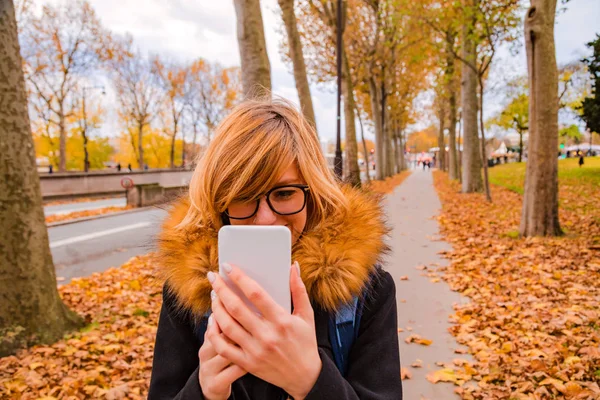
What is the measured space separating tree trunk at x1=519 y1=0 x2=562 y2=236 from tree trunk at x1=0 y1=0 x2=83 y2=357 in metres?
7.65

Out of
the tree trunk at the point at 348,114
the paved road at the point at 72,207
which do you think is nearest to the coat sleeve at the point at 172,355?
the tree trunk at the point at 348,114

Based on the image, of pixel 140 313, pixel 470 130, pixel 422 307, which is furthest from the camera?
pixel 470 130

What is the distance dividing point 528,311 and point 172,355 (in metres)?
4.45

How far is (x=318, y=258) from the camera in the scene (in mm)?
1313

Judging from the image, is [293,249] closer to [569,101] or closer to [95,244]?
[95,244]

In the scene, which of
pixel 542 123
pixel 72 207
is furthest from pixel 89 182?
pixel 542 123

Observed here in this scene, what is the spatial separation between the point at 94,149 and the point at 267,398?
182ft

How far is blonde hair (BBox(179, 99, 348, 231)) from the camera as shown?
131 centimetres

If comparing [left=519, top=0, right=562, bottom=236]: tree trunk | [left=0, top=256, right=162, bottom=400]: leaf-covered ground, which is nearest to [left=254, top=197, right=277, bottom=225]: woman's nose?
[left=0, top=256, right=162, bottom=400]: leaf-covered ground

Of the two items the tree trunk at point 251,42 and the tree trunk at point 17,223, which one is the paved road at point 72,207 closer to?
the tree trunk at point 251,42

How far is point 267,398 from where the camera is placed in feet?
4.13

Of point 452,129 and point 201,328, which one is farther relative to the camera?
point 452,129

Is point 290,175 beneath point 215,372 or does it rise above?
above

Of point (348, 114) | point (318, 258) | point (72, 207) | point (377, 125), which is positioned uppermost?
point (377, 125)
